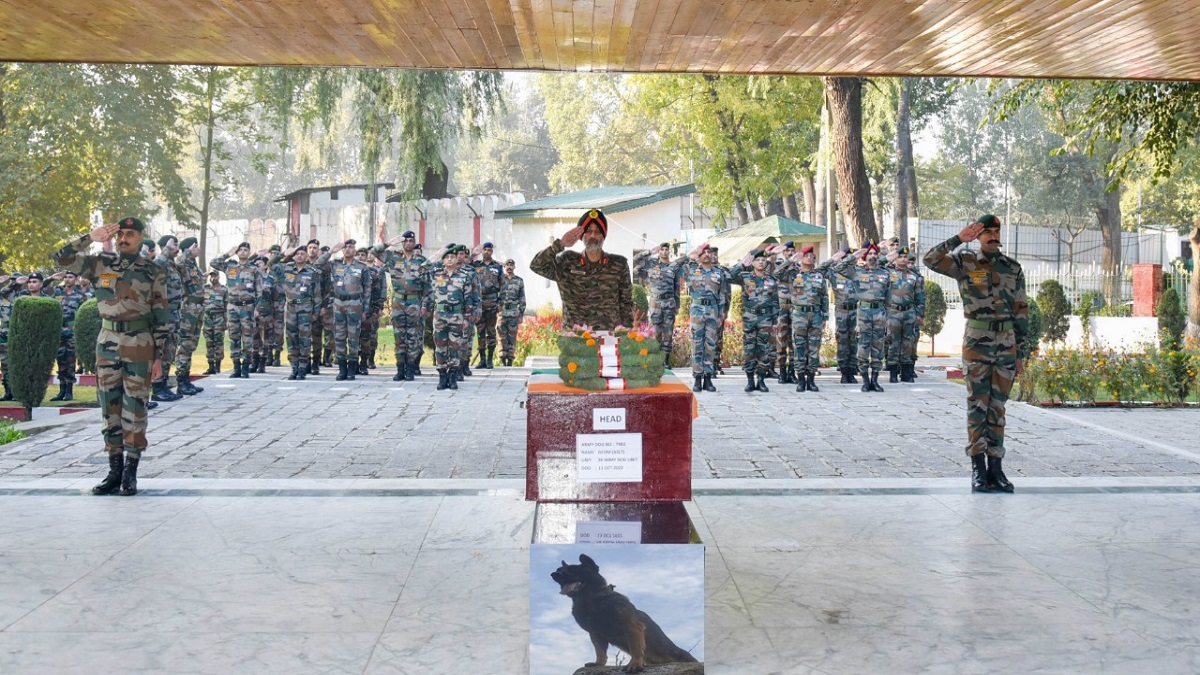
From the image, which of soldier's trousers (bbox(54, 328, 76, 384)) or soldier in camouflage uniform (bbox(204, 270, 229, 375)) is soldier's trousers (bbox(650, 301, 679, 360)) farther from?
soldier's trousers (bbox(54, 328, 76, 384))

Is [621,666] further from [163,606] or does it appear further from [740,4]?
[740,4]

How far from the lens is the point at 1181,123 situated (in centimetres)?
1873

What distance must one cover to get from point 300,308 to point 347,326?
2.48ft

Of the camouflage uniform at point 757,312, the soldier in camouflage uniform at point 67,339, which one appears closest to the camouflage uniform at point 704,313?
the camouflage uniform at point 757,312

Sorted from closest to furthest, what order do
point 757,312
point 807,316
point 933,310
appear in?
1. point 807,316
2. point 757,312
3. point 933,310

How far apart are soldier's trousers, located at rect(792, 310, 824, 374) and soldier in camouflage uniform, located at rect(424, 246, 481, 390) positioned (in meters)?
4.81

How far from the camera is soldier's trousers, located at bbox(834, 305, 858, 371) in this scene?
54.1 ft

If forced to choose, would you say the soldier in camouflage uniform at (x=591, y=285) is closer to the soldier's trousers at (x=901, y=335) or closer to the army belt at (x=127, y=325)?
the army belt at (x=127, y=325)

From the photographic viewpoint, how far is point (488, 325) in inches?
776

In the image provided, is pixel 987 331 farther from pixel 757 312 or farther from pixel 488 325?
pixel 488 325

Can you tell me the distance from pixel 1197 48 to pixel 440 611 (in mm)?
6308

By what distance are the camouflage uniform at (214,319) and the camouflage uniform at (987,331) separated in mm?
12947

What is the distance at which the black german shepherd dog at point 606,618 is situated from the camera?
14.2 ft

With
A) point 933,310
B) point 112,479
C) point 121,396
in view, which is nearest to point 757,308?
point 933,310
